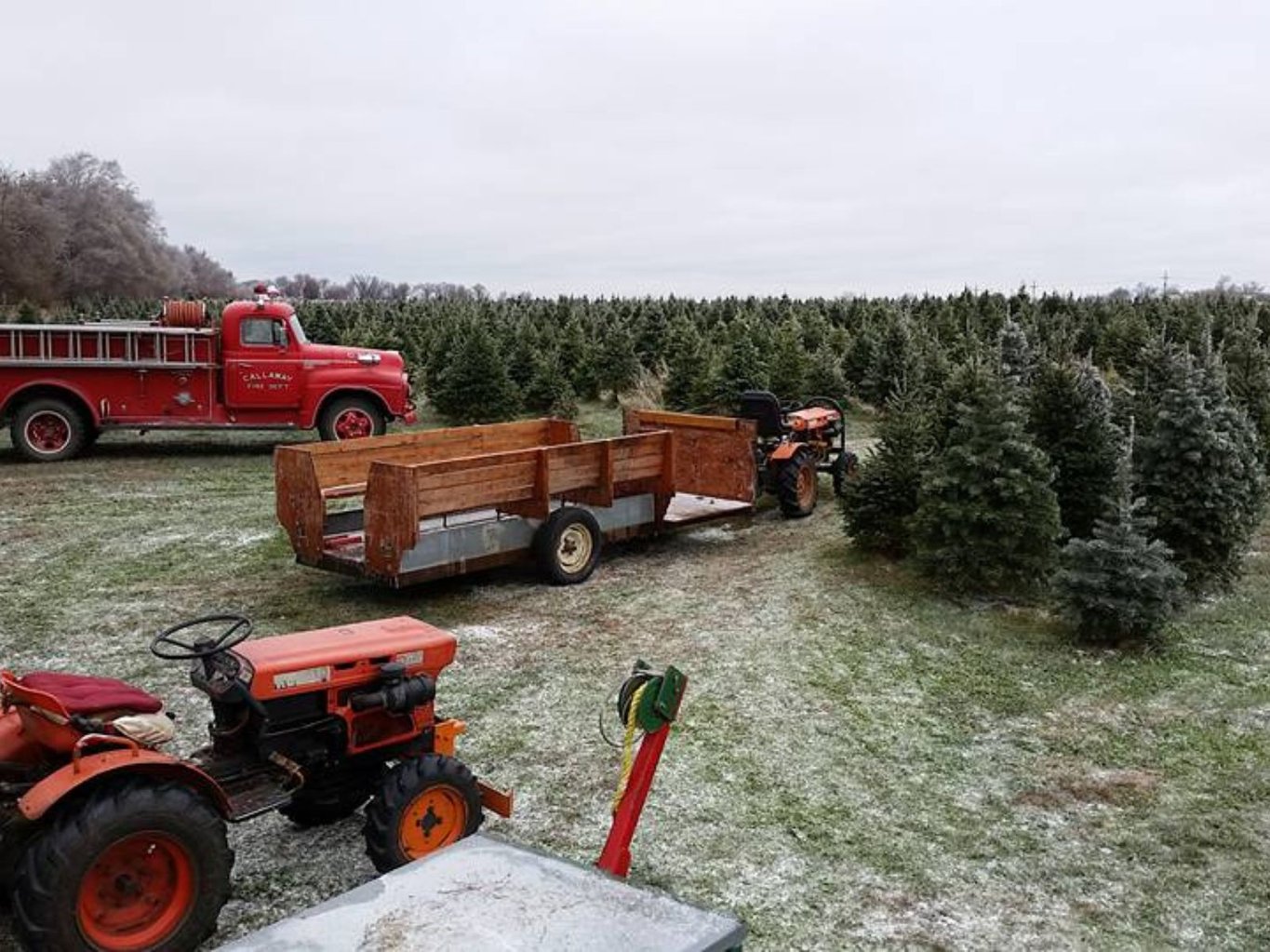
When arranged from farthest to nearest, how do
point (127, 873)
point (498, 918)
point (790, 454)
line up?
1. point (790, 454)
2. point (127, 873)
3. point (498, 918)

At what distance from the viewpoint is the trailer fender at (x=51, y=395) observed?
46.9ft

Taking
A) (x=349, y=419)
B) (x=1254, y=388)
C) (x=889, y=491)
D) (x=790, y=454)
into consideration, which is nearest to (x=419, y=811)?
(x=889, y=491)

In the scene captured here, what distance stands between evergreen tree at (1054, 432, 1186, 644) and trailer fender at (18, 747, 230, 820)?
19.4ft

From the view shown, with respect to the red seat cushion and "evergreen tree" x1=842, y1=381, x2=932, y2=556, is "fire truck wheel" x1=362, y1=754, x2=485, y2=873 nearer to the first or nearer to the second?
the red seat cushion

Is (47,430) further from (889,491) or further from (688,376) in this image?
(889,491)

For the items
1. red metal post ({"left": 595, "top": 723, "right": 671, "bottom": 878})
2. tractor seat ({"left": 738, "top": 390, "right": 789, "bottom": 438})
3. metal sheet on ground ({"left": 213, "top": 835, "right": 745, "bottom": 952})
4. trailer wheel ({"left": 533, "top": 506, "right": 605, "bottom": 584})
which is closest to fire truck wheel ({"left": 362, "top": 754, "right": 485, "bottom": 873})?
red metal post ({"left": 595, "top": 723, "right": 671, "bottom": 878})

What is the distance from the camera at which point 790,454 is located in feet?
38.1

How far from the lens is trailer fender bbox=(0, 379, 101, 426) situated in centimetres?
1430

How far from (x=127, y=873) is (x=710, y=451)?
782 centimetres

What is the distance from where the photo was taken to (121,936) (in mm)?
3766

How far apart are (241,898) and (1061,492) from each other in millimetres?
7835

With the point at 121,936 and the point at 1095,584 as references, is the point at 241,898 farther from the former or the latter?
the point at 1095,584

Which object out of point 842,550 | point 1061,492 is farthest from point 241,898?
point 1061,492

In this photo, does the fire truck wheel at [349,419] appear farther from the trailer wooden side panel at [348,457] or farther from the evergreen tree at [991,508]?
the evergreen tree at [991,508]
